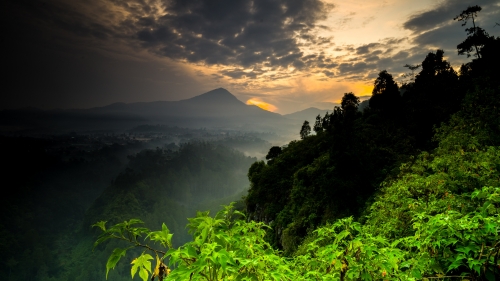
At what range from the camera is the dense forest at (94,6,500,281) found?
2.46 m

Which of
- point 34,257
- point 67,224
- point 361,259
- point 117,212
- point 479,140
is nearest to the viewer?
point 361,259

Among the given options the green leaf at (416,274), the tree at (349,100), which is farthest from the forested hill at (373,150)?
the green leaf at (416,274)

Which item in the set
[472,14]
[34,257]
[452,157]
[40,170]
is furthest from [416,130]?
[40,170]

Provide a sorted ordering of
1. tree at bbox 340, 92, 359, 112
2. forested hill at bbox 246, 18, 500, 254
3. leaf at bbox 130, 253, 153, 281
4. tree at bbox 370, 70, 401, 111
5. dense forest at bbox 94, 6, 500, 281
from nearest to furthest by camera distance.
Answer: leaf at bbox 130, 253, 153, 281
dense forest at bbox 94, 6, 500, 281
forested hill at bbox 246, 18, 500, 254
tree at bbox 370, 70, 401, 111
tree at bbox 340, 92, 359, 112

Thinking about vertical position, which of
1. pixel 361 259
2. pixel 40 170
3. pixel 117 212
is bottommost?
pixel 117 212

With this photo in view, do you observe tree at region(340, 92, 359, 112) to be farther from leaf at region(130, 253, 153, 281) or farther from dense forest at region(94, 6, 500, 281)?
leaf at region(130, 253, 153, 281)

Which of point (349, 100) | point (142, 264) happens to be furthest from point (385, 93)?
point (142, 264)

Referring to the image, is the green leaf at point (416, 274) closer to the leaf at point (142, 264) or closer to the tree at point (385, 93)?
the leaf at point (142, 264)

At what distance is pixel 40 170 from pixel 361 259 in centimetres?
23837

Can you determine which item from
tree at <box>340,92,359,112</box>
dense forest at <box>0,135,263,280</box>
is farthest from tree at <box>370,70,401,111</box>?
dense forest at <box>0,135,263,280</box>

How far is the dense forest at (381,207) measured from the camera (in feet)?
8.06

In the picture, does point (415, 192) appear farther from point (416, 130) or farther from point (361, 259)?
point (416, 130)

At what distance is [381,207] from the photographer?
942cm

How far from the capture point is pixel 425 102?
17938 millimetres
